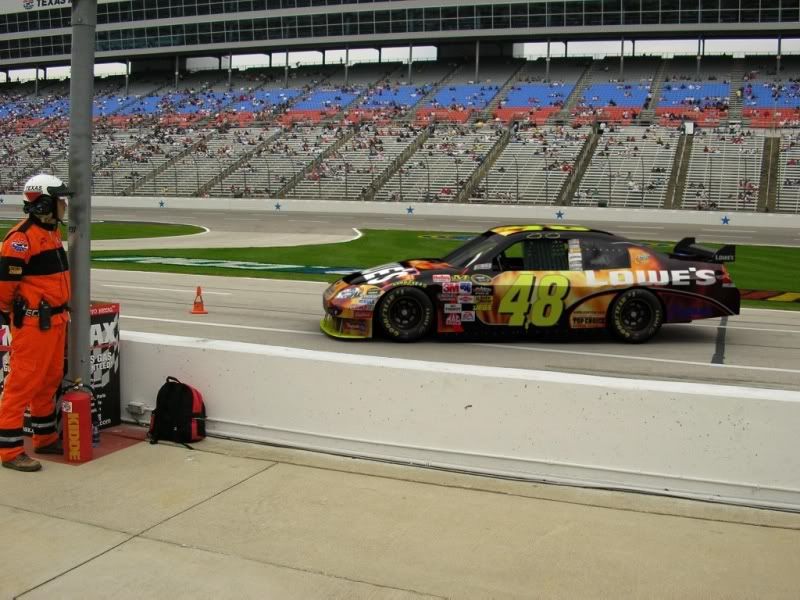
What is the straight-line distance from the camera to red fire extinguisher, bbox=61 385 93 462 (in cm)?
561

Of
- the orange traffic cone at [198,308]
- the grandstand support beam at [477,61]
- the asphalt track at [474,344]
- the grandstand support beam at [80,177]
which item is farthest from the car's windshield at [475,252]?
the grandstand support beam at [477,61]

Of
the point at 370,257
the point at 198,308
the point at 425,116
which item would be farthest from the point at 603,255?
the point at 425,116

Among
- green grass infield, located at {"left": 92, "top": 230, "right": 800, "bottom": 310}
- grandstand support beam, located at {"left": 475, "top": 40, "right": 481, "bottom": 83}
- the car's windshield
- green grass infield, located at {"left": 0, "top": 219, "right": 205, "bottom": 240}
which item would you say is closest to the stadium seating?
grandstand support beam, located at {"left": 475, "top": 40, "right": 481, "bottom": 83}

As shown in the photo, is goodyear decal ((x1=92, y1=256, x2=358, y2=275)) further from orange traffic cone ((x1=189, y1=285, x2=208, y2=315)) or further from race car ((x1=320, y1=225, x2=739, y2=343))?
race car ((x1=320, y1=225, x2=739, y2=343))

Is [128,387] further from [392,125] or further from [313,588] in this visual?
[392,125]

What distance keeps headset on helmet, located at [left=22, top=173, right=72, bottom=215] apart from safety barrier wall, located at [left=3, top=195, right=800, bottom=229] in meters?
→ 34.2

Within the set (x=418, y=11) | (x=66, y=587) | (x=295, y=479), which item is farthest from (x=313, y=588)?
(x=418, y=11)

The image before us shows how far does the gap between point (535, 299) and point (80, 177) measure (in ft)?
19.1

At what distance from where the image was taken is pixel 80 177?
5812 mm

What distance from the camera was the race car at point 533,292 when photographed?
33.2 feet

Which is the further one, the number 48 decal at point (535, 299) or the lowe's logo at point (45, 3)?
the number 48 decal at point (535, 299)

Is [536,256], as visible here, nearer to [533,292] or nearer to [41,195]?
[533,292]

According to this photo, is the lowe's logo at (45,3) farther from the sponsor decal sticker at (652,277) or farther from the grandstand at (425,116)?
the grandstand at (425,116)

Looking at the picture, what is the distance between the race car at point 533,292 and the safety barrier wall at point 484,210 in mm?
28493
